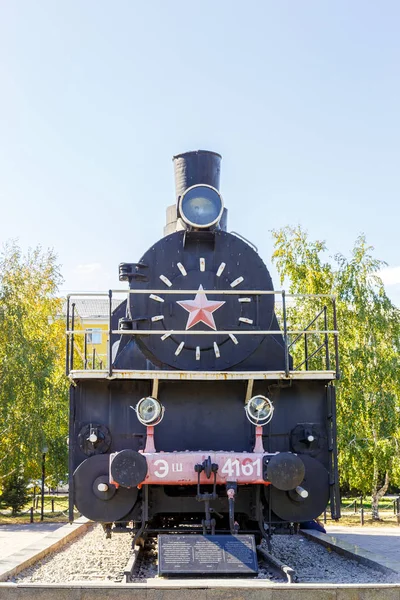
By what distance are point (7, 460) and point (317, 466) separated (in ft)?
42.3

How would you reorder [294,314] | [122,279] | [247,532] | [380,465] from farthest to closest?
[294,314] → [380,465] → [122,279] → [247,532]

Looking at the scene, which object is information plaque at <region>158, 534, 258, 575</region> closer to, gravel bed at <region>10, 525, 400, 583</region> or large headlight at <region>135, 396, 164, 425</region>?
gravel bed at <region>10, 525, 400, 583</region>

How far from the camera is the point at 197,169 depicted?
9.80 metres

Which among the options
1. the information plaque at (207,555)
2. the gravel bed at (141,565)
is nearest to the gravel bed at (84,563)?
the gravel bed at (141,565)

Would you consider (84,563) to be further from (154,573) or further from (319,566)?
(319,566)

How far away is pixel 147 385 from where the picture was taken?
8.28m

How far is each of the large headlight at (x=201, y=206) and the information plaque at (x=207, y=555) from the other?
396 centimetres

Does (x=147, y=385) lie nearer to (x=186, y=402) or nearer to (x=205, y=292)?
(x=186, y=402)

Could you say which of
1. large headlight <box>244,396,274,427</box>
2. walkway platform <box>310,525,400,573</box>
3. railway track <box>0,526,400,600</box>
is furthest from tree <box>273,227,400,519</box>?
large headlight <box>244,396,274,427</box>

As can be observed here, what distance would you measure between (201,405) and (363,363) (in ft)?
35.3

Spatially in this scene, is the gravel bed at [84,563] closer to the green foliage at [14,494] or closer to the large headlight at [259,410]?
the large headlight at [259,410]

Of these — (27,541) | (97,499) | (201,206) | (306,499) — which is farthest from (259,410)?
(27,541)

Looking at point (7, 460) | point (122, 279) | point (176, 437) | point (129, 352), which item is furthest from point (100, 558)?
point (7, 460)

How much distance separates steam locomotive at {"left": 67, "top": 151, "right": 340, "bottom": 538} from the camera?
Answer: 290 inches
